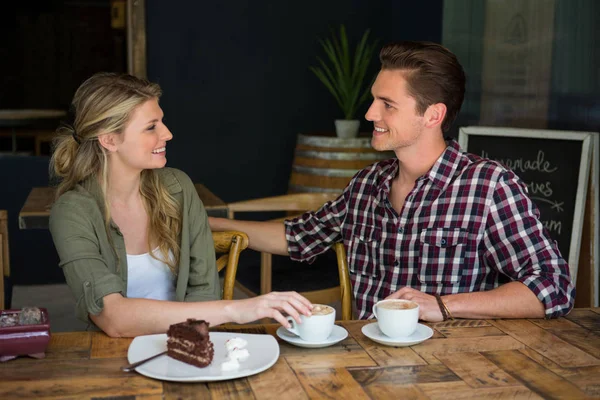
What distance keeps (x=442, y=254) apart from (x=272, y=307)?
2.11 feet

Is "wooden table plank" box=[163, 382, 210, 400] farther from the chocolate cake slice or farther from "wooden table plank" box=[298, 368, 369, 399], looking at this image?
"wooden table plank" box=[298, 368, 369, 399]

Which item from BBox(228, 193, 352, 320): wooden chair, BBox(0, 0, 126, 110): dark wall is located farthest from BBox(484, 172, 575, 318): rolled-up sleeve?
BBox(0, 0, 126, 110): dark wall

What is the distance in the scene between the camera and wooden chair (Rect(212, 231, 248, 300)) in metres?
2.14

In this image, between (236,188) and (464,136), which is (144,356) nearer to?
(464,136)

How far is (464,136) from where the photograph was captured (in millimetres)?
3430

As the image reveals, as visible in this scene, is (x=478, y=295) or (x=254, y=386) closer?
(x=254, y=386)

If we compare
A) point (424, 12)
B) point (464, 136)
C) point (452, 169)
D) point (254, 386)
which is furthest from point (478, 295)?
point (424, 12)

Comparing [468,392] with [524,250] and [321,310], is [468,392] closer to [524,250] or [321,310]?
[321,310]

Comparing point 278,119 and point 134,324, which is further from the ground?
point 278,119

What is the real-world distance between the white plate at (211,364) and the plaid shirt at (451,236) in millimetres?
678

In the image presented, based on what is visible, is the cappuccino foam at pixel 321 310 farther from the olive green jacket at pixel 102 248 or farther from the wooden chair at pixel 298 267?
the wooden chair at pixel 298 267

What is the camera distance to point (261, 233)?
93.7 inches

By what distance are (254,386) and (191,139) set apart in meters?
3.56

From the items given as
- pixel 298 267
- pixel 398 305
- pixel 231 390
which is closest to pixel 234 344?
pixel 231 390
